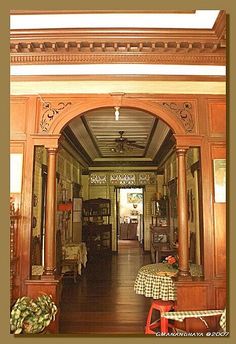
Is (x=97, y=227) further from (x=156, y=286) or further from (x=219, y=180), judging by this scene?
(x=219, y=180)

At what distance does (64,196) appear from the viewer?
27.7ft

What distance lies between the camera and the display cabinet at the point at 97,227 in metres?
11.5

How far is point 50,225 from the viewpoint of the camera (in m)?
4.38

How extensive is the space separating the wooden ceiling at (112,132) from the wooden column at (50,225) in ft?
3.90

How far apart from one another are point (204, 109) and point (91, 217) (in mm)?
7993

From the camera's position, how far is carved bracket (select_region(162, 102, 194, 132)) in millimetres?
4465

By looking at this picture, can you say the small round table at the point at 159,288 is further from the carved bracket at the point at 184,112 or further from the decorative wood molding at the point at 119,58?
the decorative wood molding at the point at 119,58

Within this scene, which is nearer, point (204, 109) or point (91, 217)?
point (204, 109)

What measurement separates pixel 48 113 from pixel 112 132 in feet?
12.0

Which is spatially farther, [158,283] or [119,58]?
[158,283]

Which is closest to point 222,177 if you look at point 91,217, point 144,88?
point 144,88

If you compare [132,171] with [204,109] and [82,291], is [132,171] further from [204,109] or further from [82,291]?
[204,109]

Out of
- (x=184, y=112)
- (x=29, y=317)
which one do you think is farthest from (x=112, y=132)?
(x=29, y=317)

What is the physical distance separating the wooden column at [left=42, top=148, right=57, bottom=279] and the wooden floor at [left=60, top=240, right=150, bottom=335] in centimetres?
88
